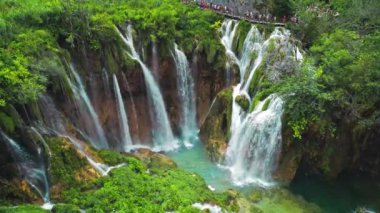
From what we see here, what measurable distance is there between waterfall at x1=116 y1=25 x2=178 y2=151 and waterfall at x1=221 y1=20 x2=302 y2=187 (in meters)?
3.97

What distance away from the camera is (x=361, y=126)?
18000 mm

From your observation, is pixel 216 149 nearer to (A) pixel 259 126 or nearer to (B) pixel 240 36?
(A) pixel 259 126

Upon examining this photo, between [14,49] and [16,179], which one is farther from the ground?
[14,49]

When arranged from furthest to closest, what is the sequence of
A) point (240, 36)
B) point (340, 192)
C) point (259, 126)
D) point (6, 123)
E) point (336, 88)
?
point (240, 36), point (259, 126), point (340, 192), point (336, 88), point (6, 123)

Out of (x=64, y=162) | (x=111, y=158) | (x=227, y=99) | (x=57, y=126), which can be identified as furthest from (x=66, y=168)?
(x=227, y=99)

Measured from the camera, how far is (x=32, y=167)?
50.4ft

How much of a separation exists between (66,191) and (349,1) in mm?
21143

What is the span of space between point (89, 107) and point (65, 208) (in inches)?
262

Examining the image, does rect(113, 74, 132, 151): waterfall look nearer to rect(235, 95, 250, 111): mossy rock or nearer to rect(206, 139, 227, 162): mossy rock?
rect(206, 139, 227, 162): mossy rock

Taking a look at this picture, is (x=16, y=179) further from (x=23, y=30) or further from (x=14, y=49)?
(x=23, y=30)

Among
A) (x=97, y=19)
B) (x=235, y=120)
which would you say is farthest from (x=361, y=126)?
(x=97, y=19)

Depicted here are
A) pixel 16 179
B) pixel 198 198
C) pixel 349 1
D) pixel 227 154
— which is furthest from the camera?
pixel 349 1

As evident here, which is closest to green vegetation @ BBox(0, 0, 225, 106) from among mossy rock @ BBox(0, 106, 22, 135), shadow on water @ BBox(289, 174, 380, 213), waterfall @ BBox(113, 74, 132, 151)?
mossy rock @ BBox(0, 106, 22, 135)

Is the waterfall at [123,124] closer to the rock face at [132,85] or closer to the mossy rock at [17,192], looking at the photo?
the rock face at [132,85]
